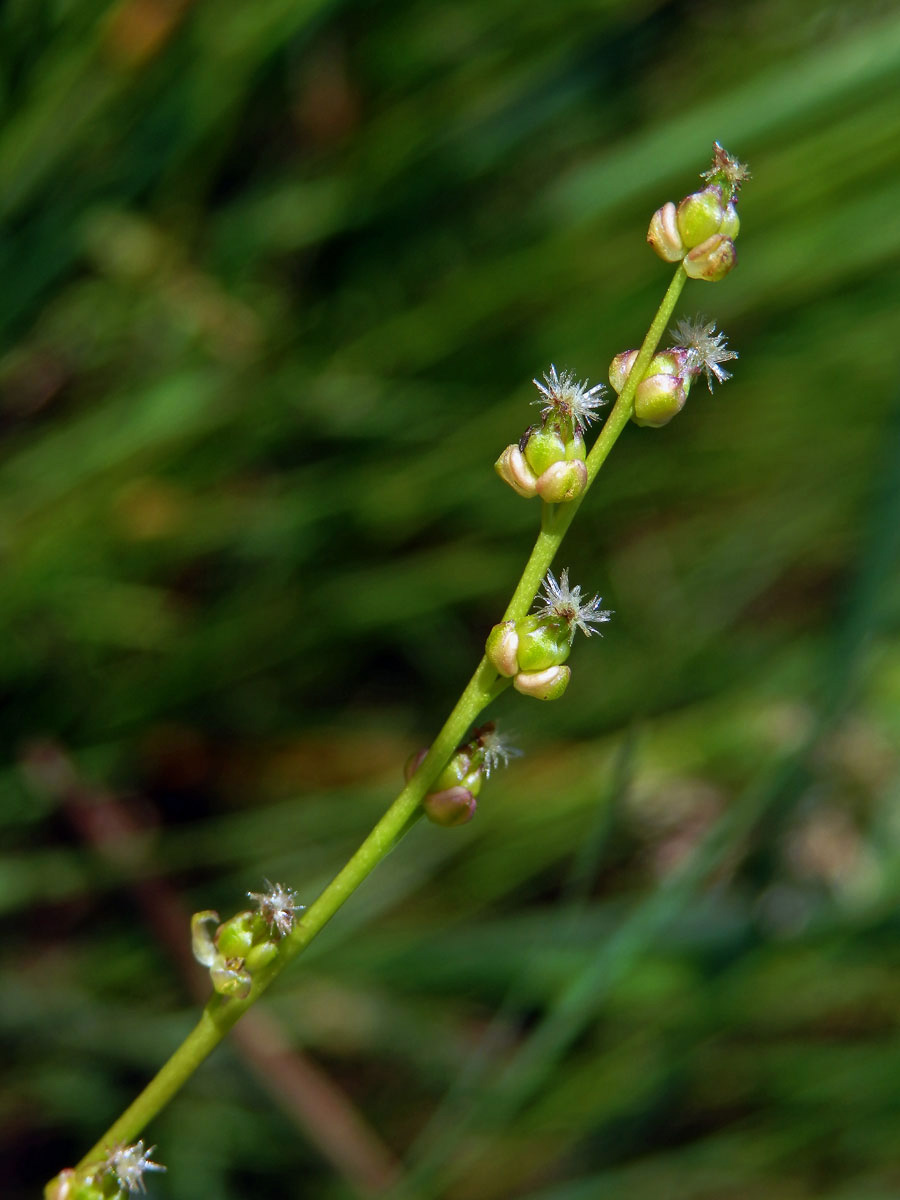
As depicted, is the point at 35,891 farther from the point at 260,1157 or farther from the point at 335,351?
the point at 335,351

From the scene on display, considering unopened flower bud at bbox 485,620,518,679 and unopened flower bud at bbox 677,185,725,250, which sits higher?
unopened flower bud at bbox 677,185,725,250

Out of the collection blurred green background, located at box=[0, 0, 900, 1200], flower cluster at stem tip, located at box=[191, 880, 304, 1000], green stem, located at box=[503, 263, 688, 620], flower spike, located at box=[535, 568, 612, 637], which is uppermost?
blurred green background, located at box=[0, 0, 900, 1200]

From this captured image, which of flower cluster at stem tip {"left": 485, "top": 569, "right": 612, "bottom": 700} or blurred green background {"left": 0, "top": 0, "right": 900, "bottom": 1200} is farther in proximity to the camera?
blurred green background {"left": 0, "top": 0, "right": 900, "bottom": 1200}

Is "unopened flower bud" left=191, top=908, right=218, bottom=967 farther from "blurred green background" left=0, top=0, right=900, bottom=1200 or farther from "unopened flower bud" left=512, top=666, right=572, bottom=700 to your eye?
"blurred green background" left=0, top=0, right=900, bottom=1200

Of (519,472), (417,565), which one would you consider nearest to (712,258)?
(519,472)

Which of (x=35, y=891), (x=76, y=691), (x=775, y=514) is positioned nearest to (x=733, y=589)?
(x=775, y=514)

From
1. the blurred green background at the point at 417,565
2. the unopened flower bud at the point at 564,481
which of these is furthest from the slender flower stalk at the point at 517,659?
the blurred green background at the point at 417,565

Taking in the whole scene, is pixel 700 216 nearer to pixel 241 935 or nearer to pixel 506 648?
pixel 506 648

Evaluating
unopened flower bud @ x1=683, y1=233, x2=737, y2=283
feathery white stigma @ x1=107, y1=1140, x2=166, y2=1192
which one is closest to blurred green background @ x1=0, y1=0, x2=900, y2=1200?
feathery white stigma @ x1=107, y1=1140, x2=166, y2=1192
